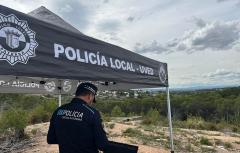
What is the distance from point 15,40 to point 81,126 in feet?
3.67

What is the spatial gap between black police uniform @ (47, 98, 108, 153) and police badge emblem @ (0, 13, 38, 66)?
707 millimetres

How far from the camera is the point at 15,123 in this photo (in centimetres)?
1471

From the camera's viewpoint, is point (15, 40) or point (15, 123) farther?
point (15, 123)

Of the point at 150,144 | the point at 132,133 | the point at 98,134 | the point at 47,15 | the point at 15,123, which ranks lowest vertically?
the point at 150,144

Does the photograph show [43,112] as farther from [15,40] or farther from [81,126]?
[81,126]

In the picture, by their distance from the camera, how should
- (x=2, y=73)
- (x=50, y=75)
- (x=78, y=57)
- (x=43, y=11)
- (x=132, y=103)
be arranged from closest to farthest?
(x=2, y=73)
(x=50, y=75)
(x=78, y=57)
(x=43, y=11)
(x=132, y=103)

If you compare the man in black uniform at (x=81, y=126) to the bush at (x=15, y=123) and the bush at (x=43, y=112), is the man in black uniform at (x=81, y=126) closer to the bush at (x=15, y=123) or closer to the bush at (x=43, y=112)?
the bush at (x=15, y=123)

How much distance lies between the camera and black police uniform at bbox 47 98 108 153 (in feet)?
12.9

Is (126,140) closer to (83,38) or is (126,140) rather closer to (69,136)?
(83,38)

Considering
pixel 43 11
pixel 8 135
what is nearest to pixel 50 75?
pixel 43 11

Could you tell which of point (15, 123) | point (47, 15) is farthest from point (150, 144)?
point (47, 15)

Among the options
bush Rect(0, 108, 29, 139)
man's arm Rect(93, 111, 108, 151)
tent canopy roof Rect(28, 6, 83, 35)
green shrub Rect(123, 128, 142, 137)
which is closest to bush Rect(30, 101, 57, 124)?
bush Rect(0, 108, 29, 139)

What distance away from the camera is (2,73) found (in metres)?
3.86

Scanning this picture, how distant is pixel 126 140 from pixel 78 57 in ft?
28.8
